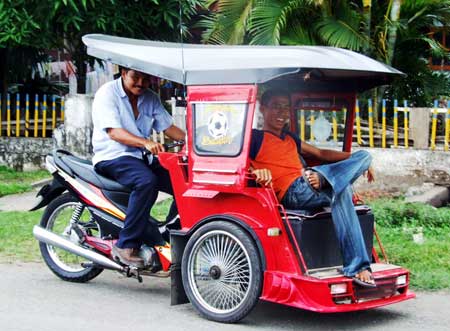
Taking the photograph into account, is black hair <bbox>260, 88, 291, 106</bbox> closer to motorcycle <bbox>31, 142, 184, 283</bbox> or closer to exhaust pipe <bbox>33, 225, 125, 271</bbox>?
motorcycle <bbox>31, 142, 184, 283</bbox>

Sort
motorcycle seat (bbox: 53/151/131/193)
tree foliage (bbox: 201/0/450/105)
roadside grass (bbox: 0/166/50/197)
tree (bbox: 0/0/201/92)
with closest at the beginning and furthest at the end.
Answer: motorcycle seat (bbox: 53/151/131/193) < tree foliage (bbox: 201/0/450/105) < roadside grass (bbox: 0/166/50/197) < tree (bbox: 0/0/201/92)

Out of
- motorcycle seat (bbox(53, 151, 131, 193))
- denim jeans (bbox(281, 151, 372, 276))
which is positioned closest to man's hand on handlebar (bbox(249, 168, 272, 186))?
denim jeans (bbox(281, 151, 372, 276))

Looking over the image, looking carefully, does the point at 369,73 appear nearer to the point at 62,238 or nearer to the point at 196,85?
the point at 196,85

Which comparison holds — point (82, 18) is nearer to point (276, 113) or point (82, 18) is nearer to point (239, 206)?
point (276, 113)

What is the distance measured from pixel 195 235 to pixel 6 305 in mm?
1521

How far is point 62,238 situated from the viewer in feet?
22.9

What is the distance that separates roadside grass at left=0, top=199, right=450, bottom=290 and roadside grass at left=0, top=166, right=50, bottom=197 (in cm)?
237

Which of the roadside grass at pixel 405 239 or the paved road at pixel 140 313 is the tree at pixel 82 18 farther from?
the paved road at pixel 140 313

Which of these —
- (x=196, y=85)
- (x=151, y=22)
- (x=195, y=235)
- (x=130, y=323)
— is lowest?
(x=130, y=323)

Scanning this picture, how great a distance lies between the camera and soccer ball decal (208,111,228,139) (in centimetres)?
590

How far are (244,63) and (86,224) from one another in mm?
2189

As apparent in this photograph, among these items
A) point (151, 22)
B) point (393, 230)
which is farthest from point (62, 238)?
point (151, 22)

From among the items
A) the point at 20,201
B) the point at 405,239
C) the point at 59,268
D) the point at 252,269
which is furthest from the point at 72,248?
the point at 20,201

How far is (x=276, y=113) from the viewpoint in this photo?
6.22m
